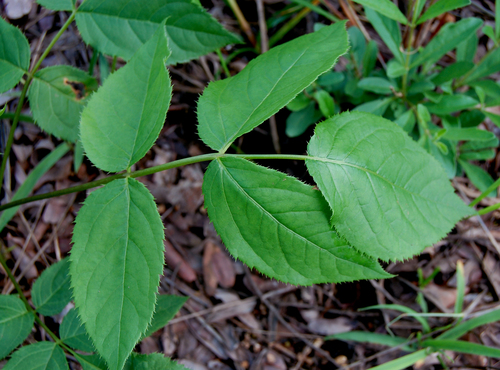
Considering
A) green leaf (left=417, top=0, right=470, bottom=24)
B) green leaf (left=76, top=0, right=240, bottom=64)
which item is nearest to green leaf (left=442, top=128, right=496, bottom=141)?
green leaf (left=417, top=0, right=470, bottom=24)

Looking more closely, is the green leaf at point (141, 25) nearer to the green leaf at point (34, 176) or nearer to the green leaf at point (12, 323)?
the green leaf at point (34, 176)

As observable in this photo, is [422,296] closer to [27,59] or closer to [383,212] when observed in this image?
[383,212]

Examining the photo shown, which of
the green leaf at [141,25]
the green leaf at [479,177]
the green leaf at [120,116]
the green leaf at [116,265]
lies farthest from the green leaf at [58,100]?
Result: the green leaf at [479,177]

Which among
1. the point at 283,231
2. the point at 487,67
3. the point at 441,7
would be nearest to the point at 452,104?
the point at 487,67

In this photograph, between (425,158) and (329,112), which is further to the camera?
(329,112)

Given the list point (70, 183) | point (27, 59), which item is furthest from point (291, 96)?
point (70, 183)

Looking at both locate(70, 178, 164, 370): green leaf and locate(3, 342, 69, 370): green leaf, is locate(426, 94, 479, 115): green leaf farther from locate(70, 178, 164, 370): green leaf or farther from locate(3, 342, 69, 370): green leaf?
locate(3, 342, 69, 370): green leaf

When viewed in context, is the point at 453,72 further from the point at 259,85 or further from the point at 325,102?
the point at 259,85
